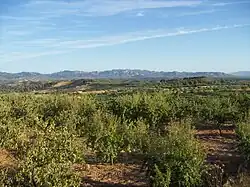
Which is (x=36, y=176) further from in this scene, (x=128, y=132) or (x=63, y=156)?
(x=128, y=132)

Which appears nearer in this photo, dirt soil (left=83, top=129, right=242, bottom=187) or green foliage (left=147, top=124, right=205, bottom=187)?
green foliage (left=147, top=124, right=205, bottom=187)

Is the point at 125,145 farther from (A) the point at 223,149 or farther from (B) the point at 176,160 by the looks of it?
(A) the point at 223,149

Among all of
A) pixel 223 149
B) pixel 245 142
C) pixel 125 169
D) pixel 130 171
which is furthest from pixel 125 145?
pixel 223 149

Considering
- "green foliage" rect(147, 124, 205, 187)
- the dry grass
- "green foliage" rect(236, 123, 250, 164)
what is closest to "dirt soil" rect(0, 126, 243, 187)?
the dry grass

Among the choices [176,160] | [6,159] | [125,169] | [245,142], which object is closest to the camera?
[176,160]

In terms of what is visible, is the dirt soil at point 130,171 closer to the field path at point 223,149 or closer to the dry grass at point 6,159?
the field path at point 223,149

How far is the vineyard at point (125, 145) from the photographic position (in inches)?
556

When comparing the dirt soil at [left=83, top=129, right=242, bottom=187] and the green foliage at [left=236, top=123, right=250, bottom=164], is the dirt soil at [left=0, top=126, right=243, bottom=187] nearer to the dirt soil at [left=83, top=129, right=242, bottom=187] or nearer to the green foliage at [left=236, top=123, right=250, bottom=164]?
the dirt soil at [left=83, top=129, right=242, bottom=187]

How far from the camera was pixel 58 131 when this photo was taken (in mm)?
15227

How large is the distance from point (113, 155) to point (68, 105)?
16.0 metres

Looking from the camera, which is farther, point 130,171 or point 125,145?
point 125,145

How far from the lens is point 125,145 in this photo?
75.3ft

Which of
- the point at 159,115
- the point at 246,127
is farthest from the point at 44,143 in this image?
the point at 159,115

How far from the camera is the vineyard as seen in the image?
46.3 feet
